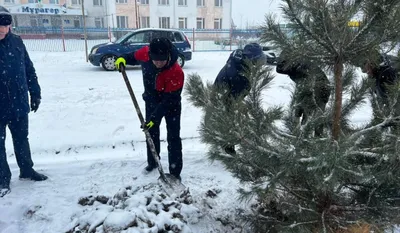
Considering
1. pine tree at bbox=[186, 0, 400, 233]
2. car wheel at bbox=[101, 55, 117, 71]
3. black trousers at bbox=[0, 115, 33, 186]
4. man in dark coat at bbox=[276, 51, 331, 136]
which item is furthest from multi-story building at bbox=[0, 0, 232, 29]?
pine tree at bbox=[186, 0, 400, 233]

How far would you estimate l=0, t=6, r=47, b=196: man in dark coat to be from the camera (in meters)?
2.73

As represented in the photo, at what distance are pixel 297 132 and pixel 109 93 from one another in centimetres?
558

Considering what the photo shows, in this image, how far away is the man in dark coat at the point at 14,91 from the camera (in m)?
2.73

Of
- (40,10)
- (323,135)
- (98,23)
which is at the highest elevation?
(40,10)

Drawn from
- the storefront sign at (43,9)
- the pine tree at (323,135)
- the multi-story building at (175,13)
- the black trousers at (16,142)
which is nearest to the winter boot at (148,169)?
the black trousers at (16,142)

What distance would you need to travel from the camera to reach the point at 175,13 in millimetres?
32125

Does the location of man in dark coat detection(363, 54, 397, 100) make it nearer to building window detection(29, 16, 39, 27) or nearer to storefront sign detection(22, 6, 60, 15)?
storefront sign detection(22, 6, 60, 15)

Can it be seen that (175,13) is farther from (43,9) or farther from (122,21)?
(43,9)

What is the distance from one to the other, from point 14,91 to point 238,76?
198 cm

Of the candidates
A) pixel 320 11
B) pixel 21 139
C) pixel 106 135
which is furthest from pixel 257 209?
pixel 106 135

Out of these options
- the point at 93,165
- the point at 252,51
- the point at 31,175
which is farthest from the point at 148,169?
the point at 252,51

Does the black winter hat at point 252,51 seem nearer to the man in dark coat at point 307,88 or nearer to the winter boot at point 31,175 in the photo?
the man in dark coat at point 307,88

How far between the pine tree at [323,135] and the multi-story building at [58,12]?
31507mm

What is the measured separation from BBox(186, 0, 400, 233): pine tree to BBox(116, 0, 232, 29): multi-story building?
30.4 meters
